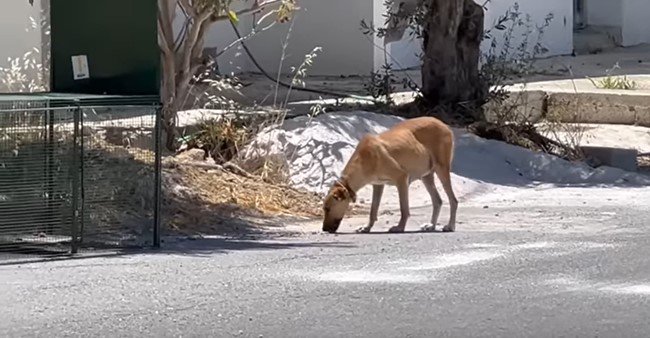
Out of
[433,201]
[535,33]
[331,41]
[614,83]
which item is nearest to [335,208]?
[433,201]

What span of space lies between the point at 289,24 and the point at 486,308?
642 inches

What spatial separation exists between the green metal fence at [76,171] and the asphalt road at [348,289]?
0.47 m

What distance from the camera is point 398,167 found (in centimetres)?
1388

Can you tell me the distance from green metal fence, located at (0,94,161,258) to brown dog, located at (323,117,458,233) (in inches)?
91.3

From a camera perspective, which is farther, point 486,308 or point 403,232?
point 403,232

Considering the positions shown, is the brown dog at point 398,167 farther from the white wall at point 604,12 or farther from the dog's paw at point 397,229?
the white wall at point 604,12

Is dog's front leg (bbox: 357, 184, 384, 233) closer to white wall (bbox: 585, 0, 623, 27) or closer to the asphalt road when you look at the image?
the asphalt road

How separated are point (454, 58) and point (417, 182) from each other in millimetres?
3563

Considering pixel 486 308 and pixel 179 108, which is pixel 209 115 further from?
pixel 486 308

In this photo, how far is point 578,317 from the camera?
9156 millimetres

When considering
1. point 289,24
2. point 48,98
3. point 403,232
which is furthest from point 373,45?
point 48,98

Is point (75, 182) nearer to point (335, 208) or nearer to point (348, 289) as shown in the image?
point (348, 289)

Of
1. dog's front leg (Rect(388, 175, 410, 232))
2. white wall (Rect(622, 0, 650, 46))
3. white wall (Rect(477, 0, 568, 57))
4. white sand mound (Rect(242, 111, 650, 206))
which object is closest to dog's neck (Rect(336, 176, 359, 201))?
dog's front leg (Rect(388, 175, 410, 232))

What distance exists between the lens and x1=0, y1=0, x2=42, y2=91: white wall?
1841 cm
